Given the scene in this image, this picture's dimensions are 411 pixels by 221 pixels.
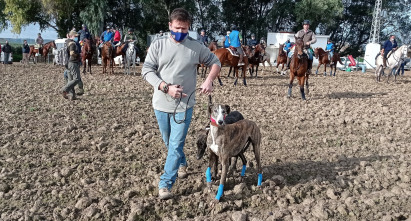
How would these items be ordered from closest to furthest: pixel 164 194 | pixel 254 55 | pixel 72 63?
pixel 164 194 < pixel 72 63 < pixel 254 55

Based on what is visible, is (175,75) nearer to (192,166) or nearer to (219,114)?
(219,114)

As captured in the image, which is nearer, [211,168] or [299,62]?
[211,168]

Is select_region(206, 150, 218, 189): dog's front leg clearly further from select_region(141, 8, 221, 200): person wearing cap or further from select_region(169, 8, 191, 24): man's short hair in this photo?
select_region(169, 8, 191, 24): man's short hair

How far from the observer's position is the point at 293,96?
12.2m

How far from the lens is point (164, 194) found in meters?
4.09

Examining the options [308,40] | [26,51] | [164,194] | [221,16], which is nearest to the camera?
[164,194]

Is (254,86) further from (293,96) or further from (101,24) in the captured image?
(101,24)

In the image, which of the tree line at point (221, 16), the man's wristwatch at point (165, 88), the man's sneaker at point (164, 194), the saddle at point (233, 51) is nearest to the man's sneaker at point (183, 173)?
the man's sneaker at point (164, 194)

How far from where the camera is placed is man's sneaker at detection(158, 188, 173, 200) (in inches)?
161

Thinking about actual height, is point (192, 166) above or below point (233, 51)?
below

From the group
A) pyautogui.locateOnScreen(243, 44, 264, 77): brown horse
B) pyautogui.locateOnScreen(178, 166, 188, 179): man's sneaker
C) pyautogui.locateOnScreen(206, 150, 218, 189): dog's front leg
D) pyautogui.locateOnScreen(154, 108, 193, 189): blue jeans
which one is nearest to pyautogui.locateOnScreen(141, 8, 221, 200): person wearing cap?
pyautogui.locateOnScreen(154, 108, 193, 189): blue jeans

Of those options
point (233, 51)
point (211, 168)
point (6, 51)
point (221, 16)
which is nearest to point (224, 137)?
point (211, 168)

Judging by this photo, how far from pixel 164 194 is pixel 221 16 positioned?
120 feet

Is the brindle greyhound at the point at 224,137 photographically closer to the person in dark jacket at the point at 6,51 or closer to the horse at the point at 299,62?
the horse at the point at 299,62
